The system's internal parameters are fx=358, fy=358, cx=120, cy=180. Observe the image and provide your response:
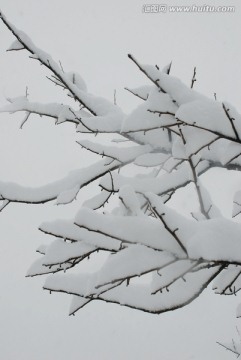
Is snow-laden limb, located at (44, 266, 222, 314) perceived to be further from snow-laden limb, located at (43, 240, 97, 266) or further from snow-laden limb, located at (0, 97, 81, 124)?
snow-laden limb, located at (0, 97, 81, 124)

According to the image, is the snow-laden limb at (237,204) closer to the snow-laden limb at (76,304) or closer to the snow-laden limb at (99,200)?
the snow-laden limb at (99,200)

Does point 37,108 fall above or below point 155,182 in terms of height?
above

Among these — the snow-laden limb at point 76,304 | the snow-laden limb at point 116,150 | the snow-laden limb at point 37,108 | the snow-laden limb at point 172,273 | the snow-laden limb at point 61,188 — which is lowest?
the snow-laden limb at point 76,304

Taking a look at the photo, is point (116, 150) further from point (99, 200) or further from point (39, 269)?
point (39, 269)

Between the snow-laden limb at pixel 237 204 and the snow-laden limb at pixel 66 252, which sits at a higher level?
the snow-laden limb at pixel 237 204

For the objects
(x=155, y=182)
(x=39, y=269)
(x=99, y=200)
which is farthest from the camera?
(x=99, y=200)

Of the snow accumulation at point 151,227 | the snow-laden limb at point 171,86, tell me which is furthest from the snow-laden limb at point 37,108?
the snow-laden limb at point 171,86

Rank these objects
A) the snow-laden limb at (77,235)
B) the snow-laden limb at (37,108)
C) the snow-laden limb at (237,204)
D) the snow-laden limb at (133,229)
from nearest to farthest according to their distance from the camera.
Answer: the snow-laden limb at (133,229) → the snow-laden limb at (77,235) → the snow-laden limb at (37,108) → the snow-laden limb at (237,204)

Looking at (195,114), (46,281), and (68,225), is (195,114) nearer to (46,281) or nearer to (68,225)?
(68,225)

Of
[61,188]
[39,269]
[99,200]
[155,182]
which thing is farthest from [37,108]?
[39,269]

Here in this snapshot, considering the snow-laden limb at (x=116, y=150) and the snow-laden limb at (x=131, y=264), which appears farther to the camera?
the snow-laden limb at (x=116, y=150)

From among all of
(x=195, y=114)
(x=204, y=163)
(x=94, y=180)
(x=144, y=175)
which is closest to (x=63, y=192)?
(x=94, y=180)

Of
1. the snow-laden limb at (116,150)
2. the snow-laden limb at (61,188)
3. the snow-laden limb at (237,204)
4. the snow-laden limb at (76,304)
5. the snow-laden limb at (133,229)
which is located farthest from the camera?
the snow-laden limb at (237,204)

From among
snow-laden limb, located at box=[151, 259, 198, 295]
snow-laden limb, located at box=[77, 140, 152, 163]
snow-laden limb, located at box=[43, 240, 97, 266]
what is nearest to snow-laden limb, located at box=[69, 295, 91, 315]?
snow-laden limb, located at box=[43, 240, 97, 266]
